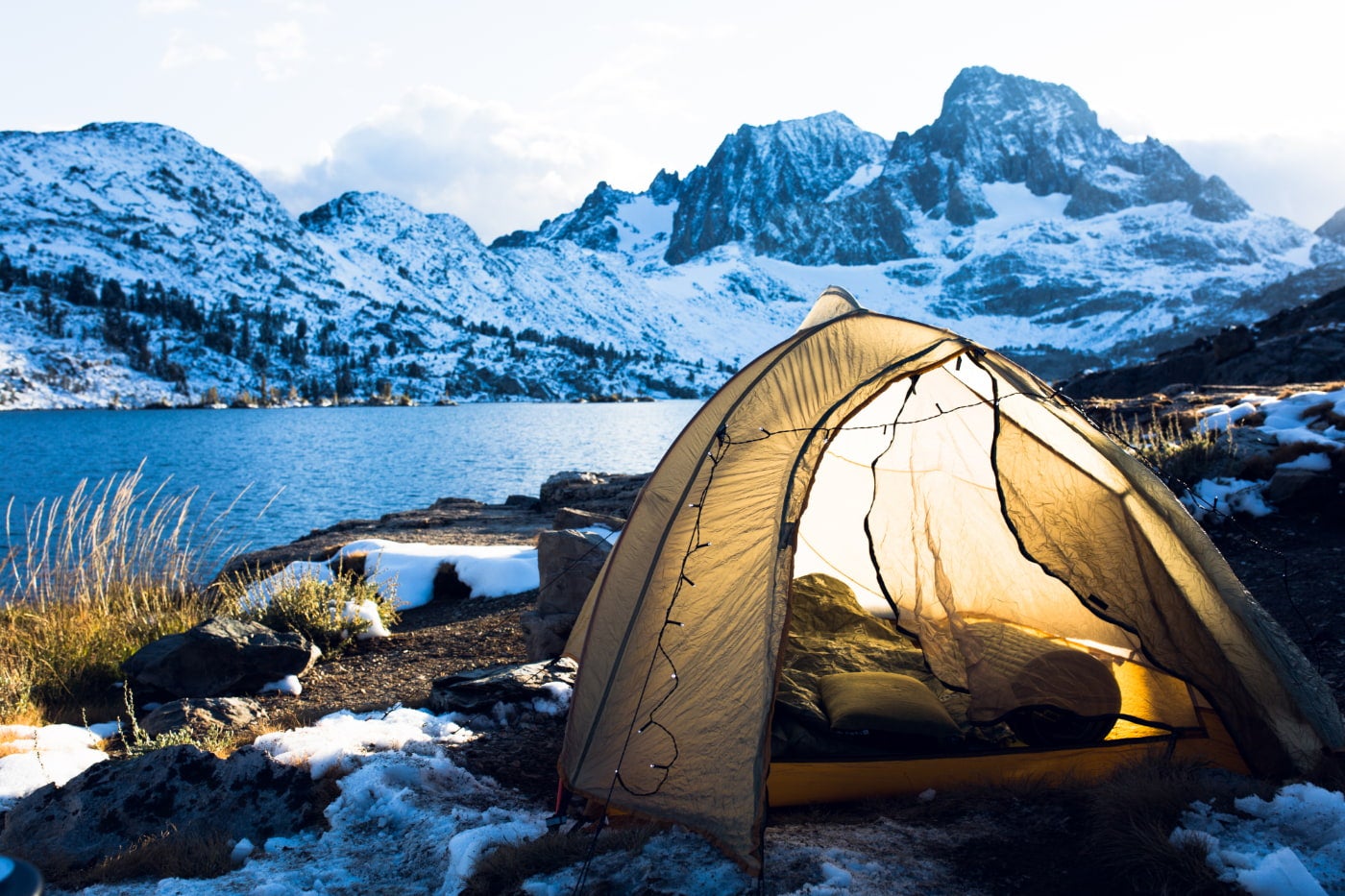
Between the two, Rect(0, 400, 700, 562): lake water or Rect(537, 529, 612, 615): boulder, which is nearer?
Rect(537, 529, 612, 615): boulder

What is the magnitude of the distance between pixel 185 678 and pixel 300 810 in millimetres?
3005

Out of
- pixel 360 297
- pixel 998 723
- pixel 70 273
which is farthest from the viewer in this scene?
pixel 360 297

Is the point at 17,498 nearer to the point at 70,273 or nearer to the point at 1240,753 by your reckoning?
the point at 1240,753

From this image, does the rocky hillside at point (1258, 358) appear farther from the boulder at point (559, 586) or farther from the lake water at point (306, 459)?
the lake water at point (306, 459)

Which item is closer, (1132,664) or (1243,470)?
(1132,664)

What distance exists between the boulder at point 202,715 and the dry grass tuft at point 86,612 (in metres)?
1.13

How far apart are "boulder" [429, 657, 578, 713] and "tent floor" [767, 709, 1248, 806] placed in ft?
7.15

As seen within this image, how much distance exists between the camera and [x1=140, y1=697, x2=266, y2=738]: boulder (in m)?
5.70

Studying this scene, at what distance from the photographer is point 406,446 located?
53.3 meters

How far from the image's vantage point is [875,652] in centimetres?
582

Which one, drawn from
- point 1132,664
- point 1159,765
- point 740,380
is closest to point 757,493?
point 740,380

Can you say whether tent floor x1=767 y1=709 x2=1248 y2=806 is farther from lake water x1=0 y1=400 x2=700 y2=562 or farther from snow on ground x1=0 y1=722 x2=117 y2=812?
lake water x1=0 y1=400 x2=700 y2=562

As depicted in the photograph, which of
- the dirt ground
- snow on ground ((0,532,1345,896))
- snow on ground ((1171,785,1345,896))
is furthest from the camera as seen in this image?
the dirt ground

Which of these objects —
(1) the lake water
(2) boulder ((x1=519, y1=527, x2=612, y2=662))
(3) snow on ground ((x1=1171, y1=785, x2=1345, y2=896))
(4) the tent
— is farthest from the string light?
(1) the lake water
